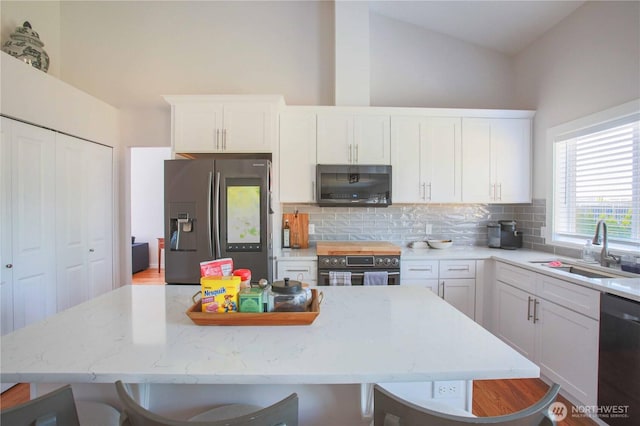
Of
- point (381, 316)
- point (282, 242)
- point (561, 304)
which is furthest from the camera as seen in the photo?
point (282, 242)

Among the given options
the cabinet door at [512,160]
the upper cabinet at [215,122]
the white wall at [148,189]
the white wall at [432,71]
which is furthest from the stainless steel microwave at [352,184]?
the white wall at [148,189]

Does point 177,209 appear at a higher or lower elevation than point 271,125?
lower

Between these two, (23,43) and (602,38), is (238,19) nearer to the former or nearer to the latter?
(23,43)

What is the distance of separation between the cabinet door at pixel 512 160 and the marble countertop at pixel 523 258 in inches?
24.5

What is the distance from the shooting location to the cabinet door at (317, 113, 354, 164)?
9.98 ft

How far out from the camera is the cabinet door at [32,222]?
224 cm

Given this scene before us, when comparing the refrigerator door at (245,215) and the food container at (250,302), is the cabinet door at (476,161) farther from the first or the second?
the food container at (250,302)

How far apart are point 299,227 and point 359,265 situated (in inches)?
34.8

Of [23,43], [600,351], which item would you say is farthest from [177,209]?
[600,351]

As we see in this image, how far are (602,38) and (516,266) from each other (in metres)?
1.95

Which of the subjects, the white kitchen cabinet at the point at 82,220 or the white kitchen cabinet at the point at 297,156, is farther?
the white kitchen cabinet at the point at 297,156

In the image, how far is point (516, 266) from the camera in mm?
2494

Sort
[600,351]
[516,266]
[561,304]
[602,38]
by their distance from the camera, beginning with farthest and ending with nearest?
[516,266], [602,38], [561,304], [600,351]

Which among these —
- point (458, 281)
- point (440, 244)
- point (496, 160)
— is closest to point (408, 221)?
point (440, 244)
